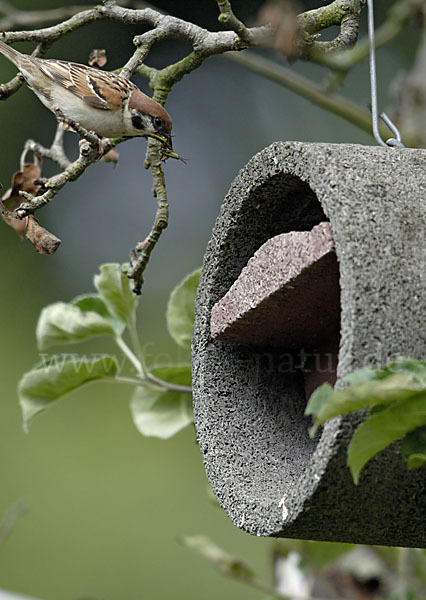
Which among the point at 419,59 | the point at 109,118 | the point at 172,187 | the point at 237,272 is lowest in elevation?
the point at 237,272

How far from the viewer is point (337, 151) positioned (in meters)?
1.06

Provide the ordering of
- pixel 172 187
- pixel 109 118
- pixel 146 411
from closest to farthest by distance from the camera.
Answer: pixel 109 118
pixel 146 411
pixel 172 187

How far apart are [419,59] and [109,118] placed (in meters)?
0.75

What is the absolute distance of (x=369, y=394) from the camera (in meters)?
0.76

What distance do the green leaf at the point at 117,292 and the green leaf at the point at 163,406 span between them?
13 cm

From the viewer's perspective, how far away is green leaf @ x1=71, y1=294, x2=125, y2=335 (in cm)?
168

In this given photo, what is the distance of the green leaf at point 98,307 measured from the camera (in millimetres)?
1680

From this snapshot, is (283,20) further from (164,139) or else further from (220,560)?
(220,560)

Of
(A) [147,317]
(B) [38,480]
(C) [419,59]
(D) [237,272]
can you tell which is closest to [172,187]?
(A) [147,317]

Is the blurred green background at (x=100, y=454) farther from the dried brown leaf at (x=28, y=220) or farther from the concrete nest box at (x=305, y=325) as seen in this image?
the concrete nest box at (x=305, y=325)

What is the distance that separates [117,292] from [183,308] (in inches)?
5.1

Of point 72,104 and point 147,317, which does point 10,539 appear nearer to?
point 147,317


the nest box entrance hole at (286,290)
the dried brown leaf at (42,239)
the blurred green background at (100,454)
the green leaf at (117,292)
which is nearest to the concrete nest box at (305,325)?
the nest box entrance hole at (286,290)

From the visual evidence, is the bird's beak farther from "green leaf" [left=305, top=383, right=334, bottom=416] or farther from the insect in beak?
"green leaf" [left=305, top=383, right=334, bottom=416]
